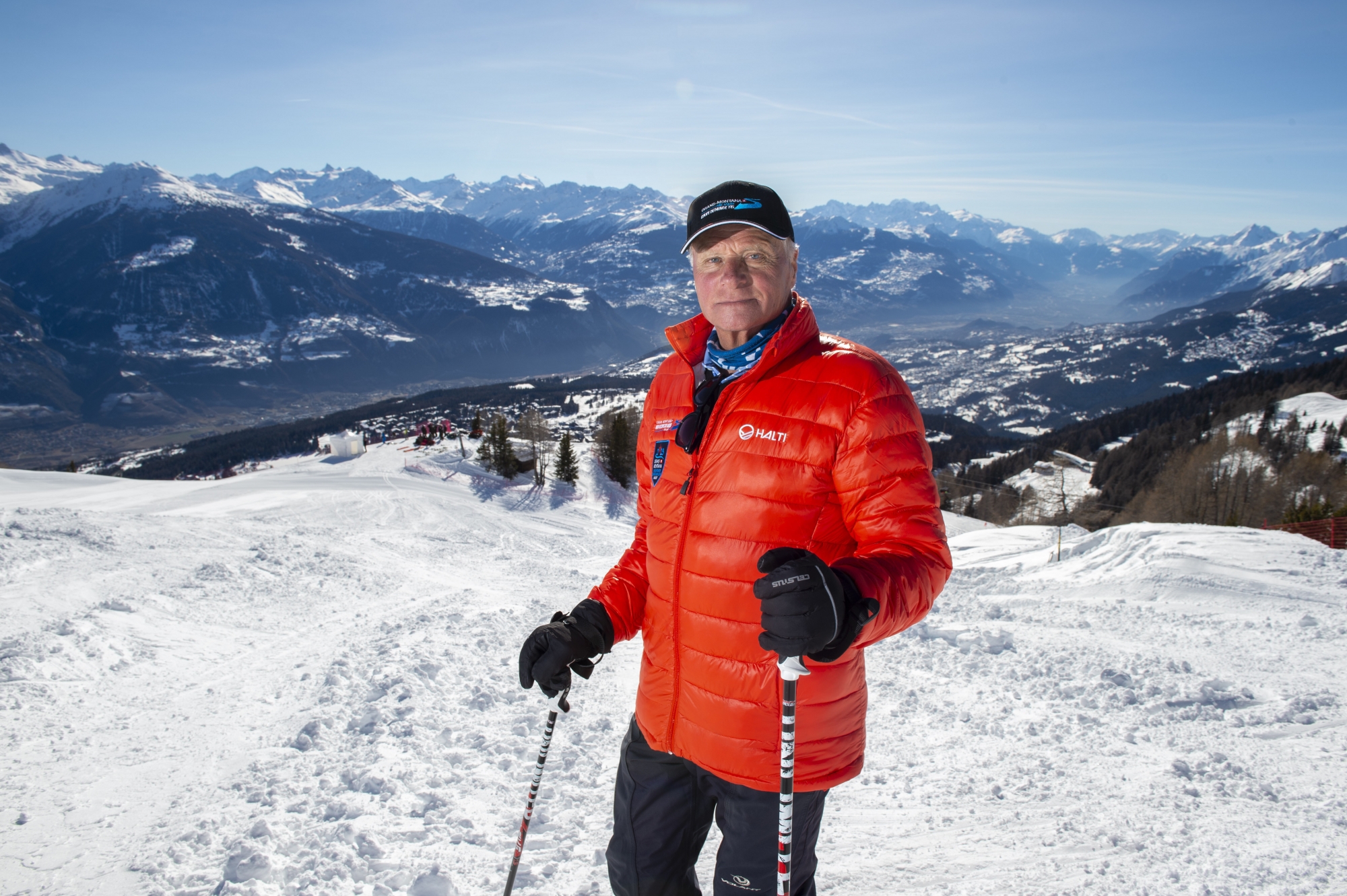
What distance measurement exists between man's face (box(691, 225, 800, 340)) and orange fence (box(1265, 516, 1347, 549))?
22557 mm

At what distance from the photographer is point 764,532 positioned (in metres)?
2.26

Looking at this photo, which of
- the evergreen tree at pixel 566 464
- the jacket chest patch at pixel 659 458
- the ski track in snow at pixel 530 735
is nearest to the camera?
the jacket chest patch at pixel 659 458

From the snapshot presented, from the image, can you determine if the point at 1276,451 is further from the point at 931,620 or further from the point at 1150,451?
the point at 931,620

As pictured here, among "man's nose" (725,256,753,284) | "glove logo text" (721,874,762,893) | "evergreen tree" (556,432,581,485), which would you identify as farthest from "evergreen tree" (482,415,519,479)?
"glove logo text" (721,874,762,893)

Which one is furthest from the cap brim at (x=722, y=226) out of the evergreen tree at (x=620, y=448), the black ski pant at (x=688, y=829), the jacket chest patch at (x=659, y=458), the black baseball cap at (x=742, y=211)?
the evergreen tree at (x=620, y=448)

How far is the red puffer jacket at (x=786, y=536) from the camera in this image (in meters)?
2.08

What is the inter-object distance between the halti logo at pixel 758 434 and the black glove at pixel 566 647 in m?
1.04

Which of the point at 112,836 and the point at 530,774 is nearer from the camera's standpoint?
the point at 112,836

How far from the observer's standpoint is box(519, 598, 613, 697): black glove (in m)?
2.82

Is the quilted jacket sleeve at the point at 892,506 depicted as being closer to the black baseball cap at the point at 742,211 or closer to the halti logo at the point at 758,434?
the halti logo at the point at 758,434

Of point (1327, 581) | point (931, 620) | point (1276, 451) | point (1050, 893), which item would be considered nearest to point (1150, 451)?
point (1276, 451)

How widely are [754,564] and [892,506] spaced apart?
1.71 ft

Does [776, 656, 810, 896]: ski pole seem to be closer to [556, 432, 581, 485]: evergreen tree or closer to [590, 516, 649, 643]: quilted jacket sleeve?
[590, 516, 649, 643]: quilted jacket sleeve

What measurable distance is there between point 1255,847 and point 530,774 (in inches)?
199
